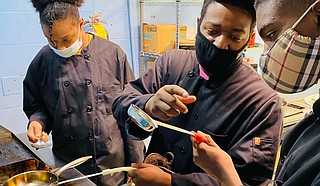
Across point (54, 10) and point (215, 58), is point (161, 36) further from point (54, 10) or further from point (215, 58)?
point (215, 58)

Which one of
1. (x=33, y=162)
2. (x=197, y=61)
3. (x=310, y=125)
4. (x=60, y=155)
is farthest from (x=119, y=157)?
(x=310, y=125)

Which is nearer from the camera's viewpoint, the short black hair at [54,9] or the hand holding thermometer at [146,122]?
the hand holding thermometer at [146,122]

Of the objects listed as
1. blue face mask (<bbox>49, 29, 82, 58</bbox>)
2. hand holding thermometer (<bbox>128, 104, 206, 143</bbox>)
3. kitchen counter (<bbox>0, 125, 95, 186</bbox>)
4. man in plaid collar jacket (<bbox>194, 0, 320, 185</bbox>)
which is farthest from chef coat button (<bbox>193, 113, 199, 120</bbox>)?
blue face mask (<bbox>49, 29, 82, 58</bbox>)

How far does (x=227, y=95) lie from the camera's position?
1.02 m

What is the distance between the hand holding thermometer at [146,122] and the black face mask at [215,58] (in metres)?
0.24

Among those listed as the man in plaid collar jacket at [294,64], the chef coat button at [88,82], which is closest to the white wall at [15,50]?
the chef coat button at [88,82]

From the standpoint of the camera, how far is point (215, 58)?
3.34ft

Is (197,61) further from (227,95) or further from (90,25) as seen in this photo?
(90,25)

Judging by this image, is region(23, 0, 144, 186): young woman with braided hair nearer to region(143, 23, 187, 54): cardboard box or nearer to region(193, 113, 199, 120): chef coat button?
region(193, 113, 199, 120): chef coat button

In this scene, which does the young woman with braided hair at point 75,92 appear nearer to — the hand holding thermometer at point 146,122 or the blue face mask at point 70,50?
the blue face mask at point 70,50

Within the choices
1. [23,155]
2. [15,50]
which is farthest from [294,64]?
[15,50]

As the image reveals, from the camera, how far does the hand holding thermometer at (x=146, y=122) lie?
89cm

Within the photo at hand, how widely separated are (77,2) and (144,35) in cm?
121

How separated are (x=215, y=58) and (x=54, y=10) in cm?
85
